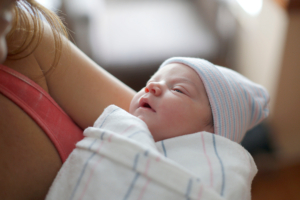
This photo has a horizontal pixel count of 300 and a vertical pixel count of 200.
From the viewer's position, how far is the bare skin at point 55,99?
2.13 ft

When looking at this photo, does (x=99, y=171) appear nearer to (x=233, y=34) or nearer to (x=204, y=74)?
(x=204, y=74)

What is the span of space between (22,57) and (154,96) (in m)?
0.39

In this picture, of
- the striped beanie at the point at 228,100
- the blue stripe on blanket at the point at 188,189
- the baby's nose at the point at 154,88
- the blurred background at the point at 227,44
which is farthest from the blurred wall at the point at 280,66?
the blue stripe on blanket at the point at 188,189

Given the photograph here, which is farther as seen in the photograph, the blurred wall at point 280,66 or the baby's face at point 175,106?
the blurred wall at point 280,66

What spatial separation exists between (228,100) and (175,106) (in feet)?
0.58

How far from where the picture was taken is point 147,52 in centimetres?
209

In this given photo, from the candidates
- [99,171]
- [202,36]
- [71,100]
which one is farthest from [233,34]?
[99,171]

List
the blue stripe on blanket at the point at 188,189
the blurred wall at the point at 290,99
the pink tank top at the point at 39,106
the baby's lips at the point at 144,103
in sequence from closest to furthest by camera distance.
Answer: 1. the blue stripe on blanket at the point at 188,189
2. the pink tank top at the point at 39,106
3. the baby's lips at the point at 144,103
4. the blurred wall at the point at 290,99

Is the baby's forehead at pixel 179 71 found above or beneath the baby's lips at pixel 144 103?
above

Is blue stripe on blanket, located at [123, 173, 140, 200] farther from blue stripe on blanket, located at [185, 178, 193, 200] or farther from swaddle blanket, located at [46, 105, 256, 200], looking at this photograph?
blue stripe on blanket, located at [185, 178, 193, 200]

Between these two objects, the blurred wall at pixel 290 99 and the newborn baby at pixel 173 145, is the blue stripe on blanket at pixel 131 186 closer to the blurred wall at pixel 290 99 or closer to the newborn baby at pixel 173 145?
the newborn baby at pixel 173 145

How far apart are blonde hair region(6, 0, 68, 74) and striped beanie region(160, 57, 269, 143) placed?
0.41 metres

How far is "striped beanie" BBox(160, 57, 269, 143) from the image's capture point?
2.62 feet

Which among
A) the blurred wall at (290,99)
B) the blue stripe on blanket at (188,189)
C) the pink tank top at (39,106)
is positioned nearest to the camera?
the blue stripe on blanket at (188,189)
